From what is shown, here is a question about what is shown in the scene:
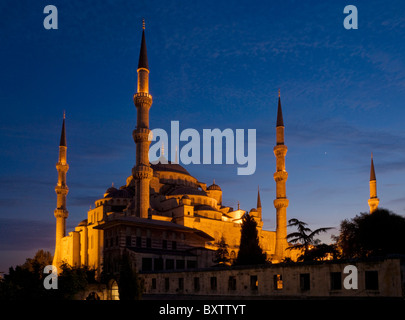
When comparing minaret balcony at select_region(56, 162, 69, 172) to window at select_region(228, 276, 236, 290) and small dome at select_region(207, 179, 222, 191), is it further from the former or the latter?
window at select_region(228, 276, 236, 290)

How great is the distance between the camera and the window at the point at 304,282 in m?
17.7

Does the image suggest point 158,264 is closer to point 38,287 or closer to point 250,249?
point 250,249

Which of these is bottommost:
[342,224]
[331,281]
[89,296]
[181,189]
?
[89,296]

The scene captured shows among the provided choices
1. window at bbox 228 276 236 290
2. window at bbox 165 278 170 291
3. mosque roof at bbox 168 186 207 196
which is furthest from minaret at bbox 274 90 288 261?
window at bbox 228 276 236 290

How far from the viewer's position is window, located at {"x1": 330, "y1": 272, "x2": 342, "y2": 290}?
16500 mm

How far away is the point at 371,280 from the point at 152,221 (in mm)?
22459

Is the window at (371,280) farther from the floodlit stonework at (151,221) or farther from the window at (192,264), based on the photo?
the window at (192,264)

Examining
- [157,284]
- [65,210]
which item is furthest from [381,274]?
[65,210]

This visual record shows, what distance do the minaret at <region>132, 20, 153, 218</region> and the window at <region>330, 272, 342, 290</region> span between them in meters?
25.8

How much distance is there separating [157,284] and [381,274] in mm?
14028

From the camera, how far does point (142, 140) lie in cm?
4166
